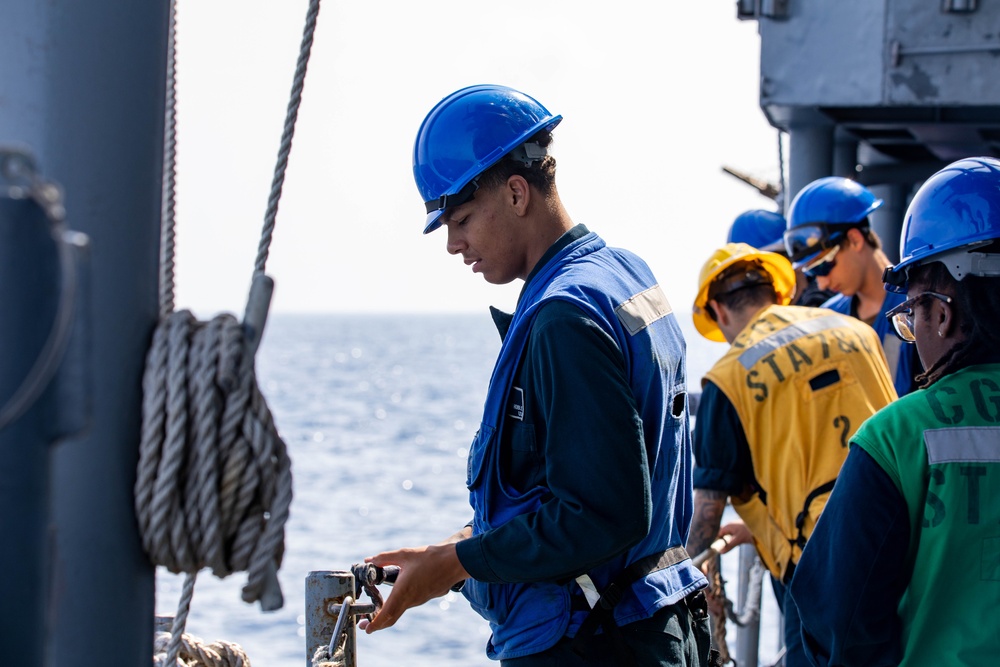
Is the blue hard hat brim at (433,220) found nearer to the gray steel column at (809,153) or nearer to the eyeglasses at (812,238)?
the eyeglasses at (812,238)

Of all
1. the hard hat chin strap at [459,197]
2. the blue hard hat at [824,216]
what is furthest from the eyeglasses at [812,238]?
the hard hat chin strap at [459,197]

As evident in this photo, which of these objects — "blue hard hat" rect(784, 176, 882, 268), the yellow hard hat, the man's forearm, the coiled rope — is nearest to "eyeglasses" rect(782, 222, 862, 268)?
"blue hard hat" rect(784, 176, 882, 268)

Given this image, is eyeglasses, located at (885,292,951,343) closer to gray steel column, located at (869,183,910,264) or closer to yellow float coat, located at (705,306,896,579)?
yellow float coat, located at (705,306,896,579)

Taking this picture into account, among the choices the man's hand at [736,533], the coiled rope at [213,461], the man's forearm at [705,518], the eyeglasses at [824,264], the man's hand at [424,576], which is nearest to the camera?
the coiled rope at [213,461]

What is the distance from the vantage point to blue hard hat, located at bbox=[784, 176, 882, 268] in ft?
17.6

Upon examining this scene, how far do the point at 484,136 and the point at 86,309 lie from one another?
1.36 meters

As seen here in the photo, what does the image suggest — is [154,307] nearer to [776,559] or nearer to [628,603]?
[628,603]

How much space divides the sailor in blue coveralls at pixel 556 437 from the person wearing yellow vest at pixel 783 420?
115cm

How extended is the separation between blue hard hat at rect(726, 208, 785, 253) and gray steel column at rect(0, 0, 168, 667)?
5.17m

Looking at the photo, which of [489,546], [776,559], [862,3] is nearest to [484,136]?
[489,546]

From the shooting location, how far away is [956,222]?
230 centimetres

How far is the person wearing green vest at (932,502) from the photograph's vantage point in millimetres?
2109

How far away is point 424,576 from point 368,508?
26.6 metres

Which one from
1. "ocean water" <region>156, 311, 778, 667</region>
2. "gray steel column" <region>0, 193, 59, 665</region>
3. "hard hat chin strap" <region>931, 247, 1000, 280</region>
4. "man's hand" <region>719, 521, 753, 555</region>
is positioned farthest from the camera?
"ocean water" <region>156, 311, 778, 667</region>
